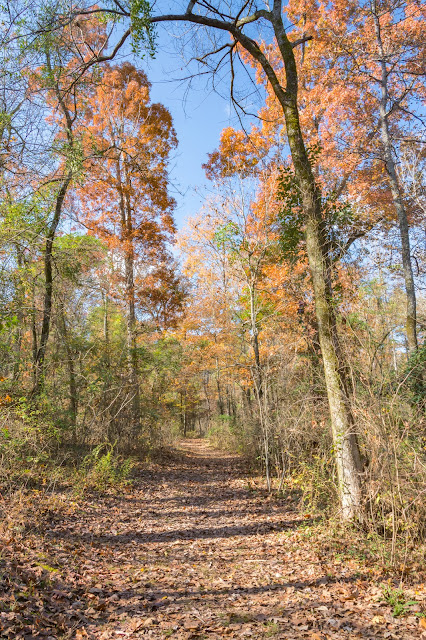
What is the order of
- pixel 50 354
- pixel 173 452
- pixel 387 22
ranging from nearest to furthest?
pixel 50 354, pixel 387 22, pixel 173 452

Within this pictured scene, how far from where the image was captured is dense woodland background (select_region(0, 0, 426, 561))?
5.16m

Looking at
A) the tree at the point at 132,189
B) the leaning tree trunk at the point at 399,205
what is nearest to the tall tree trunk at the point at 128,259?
the tree at the point at 132,189

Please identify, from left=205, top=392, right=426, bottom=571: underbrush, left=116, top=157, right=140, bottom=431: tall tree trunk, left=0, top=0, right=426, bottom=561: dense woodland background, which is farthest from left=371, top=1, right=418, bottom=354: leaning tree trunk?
left=116, top=157, right=140, bottom=431: tall tree trunk

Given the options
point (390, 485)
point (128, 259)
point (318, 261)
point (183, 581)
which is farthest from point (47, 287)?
→ point (390, 485)

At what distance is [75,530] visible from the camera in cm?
541

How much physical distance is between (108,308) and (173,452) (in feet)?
22.6

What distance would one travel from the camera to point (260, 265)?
10.3 metres

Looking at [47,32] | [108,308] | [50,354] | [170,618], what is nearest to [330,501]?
[170,618]

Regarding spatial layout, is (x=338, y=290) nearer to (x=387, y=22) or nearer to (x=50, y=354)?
(x=50, y=354)

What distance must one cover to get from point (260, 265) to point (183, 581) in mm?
7841

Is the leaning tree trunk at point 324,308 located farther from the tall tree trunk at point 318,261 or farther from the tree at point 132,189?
the tree at point 132,189

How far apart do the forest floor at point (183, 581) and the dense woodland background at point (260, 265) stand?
783 mm

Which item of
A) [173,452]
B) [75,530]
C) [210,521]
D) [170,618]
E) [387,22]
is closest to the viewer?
[170,618]

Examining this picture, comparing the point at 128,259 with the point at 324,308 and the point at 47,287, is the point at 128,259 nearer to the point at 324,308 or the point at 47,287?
the point at 47,287
